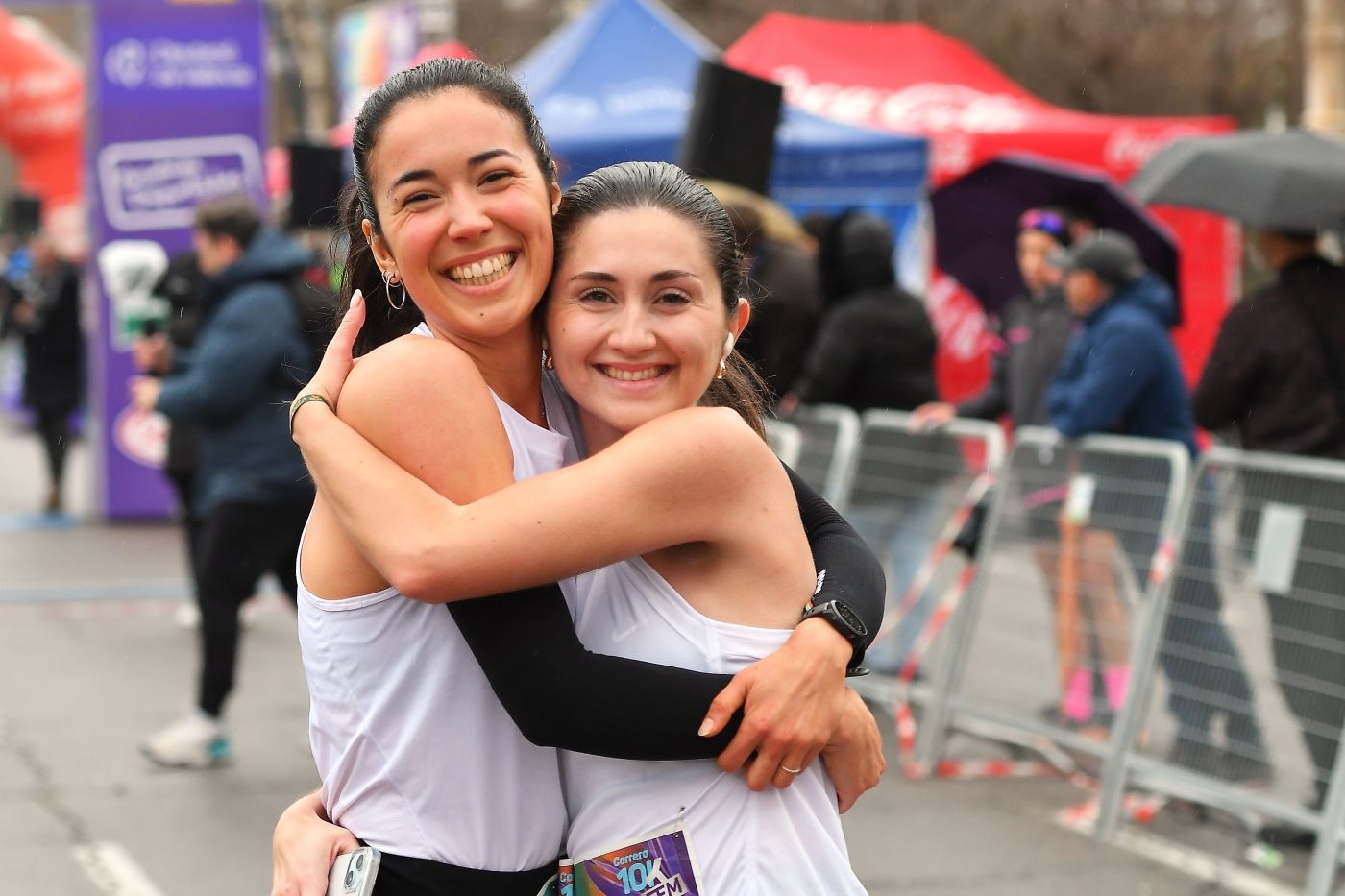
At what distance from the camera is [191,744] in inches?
245

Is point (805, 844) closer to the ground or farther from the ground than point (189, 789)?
farther from the ground

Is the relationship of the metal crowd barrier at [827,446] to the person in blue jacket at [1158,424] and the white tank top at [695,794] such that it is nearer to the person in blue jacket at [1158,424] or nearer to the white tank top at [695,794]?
the person in blue jacket at [1158,424]

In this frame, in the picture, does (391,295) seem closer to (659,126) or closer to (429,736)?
(429,736)

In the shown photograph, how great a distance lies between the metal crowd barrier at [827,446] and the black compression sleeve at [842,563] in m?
4.86

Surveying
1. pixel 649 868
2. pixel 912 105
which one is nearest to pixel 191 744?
pixel 649 868

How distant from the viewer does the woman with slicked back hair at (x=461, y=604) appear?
192 centimetres

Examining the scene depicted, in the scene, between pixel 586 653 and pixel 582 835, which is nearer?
pixel 586 653

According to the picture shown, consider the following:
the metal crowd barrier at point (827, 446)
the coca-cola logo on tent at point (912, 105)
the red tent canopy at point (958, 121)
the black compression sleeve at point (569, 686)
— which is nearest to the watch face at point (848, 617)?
the black compression sleeve at point (569, 686)

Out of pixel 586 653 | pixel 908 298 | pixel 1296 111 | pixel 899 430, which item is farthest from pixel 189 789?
pixel 1296 111

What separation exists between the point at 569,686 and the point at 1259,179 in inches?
195

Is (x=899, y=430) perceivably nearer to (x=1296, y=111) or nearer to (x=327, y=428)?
(x=327, y=428)

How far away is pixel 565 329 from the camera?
82.3 inches

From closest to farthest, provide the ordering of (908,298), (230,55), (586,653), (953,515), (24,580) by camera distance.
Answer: (586,653)
(953,515)
(908,298)
(24,580)
(230,55)

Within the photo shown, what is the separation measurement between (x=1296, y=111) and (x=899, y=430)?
14.7m
